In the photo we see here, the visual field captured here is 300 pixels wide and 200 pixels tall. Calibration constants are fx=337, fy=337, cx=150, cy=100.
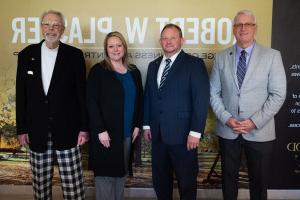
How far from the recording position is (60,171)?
257cm

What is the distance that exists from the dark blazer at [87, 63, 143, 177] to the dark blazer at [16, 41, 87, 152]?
0.11 meters

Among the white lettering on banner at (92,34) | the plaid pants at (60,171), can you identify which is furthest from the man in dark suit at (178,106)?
the white lettering on banner at (92,34)

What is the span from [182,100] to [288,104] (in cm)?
129

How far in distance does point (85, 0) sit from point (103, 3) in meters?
0.17

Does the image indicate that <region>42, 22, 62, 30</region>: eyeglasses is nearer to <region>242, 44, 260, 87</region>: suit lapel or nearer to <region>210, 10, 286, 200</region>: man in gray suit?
<region>210, 10, 286, 200</region>: man in gray suit

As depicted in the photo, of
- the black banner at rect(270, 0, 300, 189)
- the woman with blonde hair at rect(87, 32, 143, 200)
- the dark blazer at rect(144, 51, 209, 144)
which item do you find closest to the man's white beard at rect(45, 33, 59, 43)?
the woman with blonde hair at rect(87, 32, 143, 200)

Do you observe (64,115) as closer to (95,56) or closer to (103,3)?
(95,56)

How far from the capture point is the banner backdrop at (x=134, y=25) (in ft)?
10.3

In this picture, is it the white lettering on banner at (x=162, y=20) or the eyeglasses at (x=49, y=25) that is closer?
the eyeglasses at (x=49, y=25)

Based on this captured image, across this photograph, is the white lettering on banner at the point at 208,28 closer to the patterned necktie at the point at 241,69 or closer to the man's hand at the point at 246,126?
the patterned necktie at the point at 241,69

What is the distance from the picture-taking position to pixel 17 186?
11.2 ft

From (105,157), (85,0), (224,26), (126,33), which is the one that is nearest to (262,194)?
(105,157)

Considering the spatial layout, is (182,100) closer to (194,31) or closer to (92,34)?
(194,31)

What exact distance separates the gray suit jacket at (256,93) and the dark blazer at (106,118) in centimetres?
74
